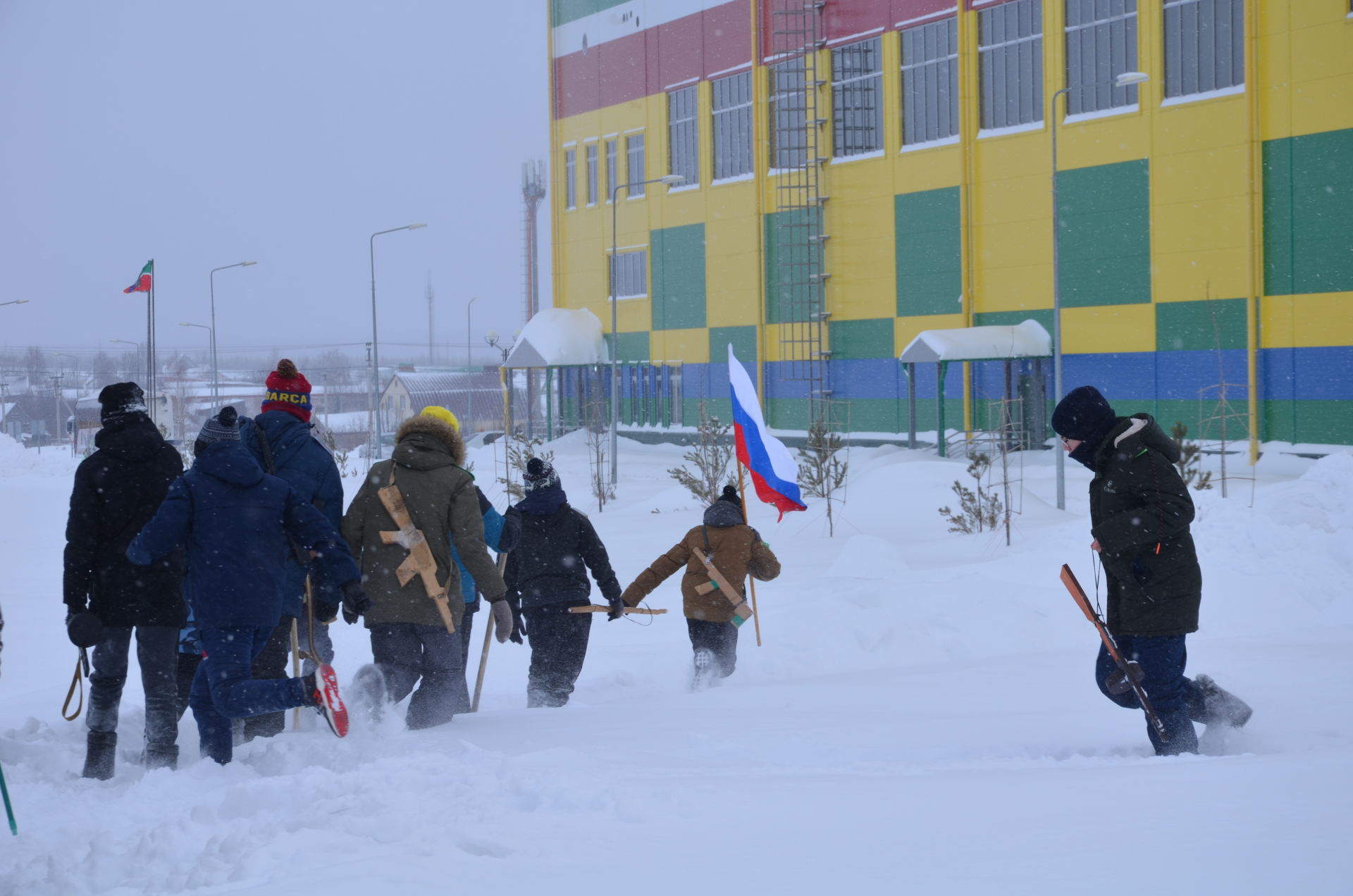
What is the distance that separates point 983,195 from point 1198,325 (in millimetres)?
6189

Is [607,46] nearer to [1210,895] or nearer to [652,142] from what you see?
[652,142]

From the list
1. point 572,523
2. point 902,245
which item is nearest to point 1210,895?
point 572,523

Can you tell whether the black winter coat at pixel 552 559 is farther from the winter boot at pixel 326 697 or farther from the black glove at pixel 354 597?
the winter boot at pixel 326 697

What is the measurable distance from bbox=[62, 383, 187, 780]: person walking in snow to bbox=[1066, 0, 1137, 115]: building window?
24.1m

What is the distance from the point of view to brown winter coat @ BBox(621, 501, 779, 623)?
24.7ft

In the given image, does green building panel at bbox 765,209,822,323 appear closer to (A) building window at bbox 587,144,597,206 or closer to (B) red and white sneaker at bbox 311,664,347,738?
(A) building window at bbox 587,144,597,206

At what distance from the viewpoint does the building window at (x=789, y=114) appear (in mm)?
33250

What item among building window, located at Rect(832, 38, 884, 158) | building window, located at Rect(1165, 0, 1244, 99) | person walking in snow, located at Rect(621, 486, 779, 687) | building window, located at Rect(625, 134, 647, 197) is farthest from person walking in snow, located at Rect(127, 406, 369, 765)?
building window, located at Rect(625, 134, 647, 197)

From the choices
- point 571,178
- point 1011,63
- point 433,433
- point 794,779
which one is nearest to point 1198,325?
point 1011,63

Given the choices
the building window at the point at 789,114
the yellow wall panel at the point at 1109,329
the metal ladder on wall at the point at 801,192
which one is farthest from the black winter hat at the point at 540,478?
the building window at the point at 789,114

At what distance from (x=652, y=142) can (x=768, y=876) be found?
119 ft

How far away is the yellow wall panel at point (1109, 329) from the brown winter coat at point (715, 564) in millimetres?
20822

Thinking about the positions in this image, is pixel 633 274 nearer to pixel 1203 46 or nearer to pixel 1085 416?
pixel 1203 46

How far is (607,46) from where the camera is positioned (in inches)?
1561
